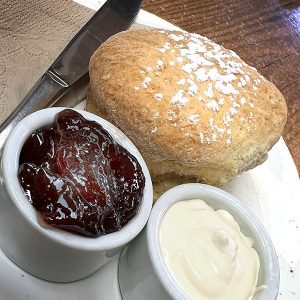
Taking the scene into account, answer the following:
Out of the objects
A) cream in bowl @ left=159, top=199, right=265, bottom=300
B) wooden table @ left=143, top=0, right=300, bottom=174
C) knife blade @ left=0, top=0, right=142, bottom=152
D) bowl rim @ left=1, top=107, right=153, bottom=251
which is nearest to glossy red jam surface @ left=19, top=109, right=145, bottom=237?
bowl rim @ left=1, top=107, right=153, bottom=251

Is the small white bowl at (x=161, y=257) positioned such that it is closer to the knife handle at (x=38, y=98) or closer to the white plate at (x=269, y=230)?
the white plate at (x=269, y=230)

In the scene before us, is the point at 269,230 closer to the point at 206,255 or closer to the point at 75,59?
the point at 206,255

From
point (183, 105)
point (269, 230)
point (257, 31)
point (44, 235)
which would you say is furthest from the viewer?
point (257, 31)

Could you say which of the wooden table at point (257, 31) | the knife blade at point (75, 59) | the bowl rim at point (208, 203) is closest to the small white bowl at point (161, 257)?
the bowl rim at point (208, 203)

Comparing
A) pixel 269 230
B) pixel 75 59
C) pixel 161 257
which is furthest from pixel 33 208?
pixel 269 230

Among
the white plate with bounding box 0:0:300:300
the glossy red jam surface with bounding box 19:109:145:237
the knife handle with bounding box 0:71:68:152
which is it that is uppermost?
the glossy red jam surface with bounding box 19:109:145:237

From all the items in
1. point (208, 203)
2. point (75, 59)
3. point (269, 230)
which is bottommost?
point (269, 230)

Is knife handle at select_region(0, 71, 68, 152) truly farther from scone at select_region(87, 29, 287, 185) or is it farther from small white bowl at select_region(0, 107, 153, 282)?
small white bowl at select_region(0, 107, 153, 282)

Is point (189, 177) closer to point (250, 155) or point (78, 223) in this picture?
point (250, 155)
